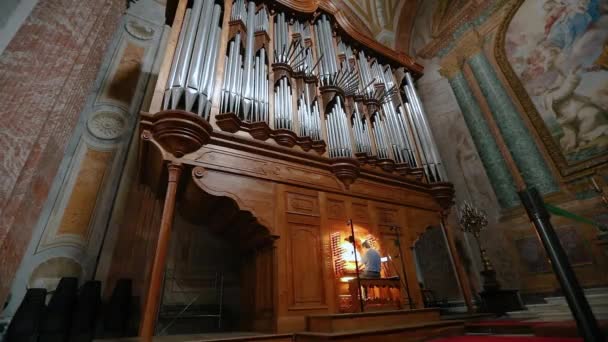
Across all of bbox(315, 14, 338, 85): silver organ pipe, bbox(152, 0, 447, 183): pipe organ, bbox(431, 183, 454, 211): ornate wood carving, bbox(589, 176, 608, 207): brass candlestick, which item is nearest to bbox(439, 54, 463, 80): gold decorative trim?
bbox(152, 0, 447, 183): pipe organ

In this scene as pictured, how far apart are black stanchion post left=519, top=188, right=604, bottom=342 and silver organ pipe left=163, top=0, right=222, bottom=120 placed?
322cm

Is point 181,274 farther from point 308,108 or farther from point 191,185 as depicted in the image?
point 308,108

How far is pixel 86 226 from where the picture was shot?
4.04 metres

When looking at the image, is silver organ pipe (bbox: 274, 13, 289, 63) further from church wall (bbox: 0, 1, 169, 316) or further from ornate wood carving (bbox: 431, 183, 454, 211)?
ornate wood carving (bbox: 431, 183, 454, 211)

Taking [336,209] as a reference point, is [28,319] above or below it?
below

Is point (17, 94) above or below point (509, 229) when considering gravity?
above

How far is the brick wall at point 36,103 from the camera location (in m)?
1.99

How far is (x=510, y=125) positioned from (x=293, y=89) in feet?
14.9

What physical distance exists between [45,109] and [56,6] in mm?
1200

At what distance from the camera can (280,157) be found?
380 cm

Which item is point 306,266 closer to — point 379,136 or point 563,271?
point 563,271

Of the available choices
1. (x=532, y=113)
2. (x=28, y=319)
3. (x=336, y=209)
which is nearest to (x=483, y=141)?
(x=532, y=113)

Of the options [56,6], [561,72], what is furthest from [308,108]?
[561,72]

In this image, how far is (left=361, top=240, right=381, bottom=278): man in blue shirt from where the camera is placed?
3686mm
